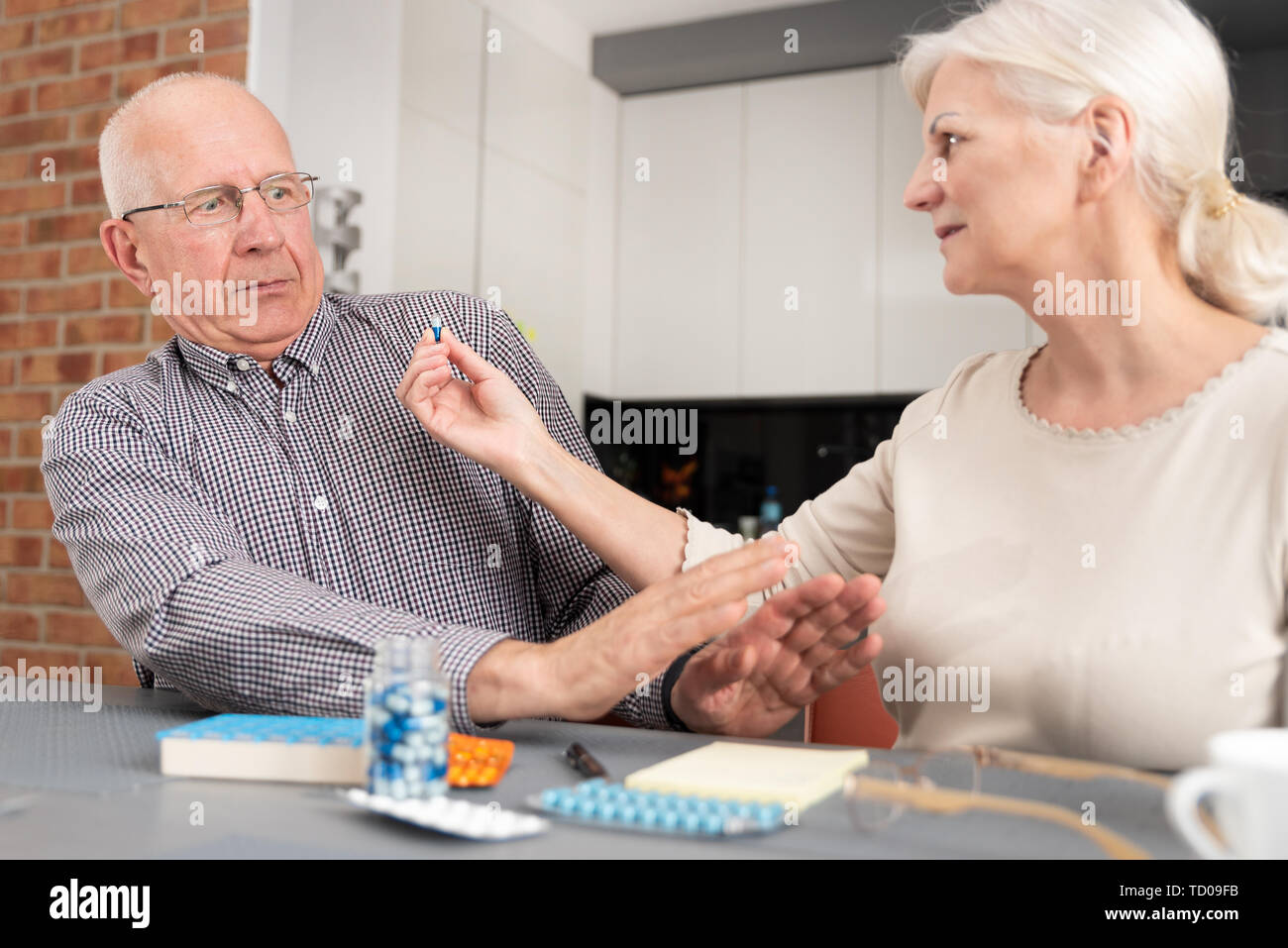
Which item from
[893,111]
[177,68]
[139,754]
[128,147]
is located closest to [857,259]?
[893,111]

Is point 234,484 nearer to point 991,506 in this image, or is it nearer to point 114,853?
point 114,853

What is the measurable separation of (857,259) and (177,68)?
234cm

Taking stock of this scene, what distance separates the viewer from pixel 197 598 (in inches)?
41.1

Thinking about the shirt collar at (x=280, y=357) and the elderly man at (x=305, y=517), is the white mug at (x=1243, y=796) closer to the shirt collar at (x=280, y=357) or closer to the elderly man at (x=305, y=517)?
the elderly man at (x=305, y=517)

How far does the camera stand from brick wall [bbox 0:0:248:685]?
246 centimetres

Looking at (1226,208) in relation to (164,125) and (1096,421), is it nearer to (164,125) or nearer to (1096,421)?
(1096,421)

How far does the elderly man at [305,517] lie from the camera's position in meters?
0.98

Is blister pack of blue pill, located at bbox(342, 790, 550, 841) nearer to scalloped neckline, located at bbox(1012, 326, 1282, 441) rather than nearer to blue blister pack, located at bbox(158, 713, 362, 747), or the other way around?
blue blister pack, located at bbox(158, 713, 362, 747)

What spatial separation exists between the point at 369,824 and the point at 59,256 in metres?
2.30

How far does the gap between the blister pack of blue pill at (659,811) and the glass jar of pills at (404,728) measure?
69mm

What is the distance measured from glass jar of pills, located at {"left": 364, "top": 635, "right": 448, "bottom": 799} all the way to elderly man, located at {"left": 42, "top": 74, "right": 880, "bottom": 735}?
0.71 feet

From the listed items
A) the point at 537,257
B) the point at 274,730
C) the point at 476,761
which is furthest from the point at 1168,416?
the point at 537,257

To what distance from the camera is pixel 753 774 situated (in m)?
0.78

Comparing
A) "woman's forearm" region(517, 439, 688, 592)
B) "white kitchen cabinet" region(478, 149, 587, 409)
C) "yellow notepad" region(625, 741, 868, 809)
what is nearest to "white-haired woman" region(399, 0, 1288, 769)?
"woman's forearm" region(517, 439, 688, 592)
